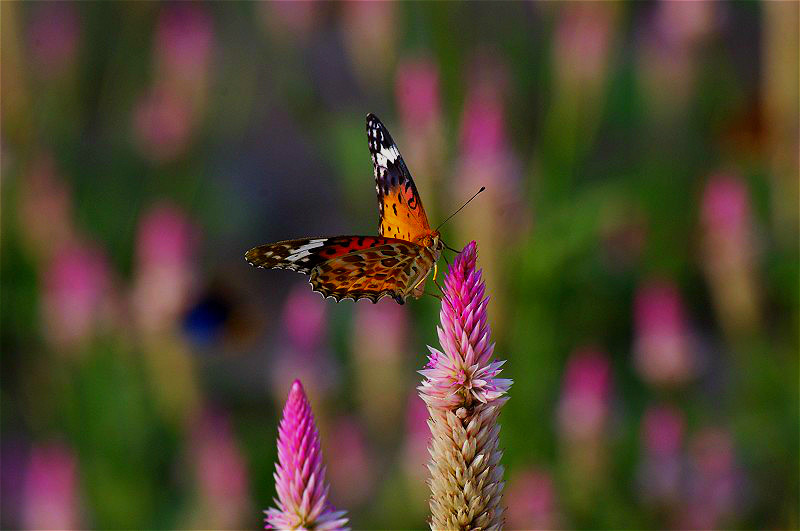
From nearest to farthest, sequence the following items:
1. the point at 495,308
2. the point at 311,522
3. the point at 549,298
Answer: the point at 311,522
the point at 495,308
the point at 549,298

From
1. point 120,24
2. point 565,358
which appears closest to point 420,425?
point 565,358

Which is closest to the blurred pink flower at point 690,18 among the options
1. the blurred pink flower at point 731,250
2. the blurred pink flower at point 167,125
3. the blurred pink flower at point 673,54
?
the blurred pink flower at point 673,54

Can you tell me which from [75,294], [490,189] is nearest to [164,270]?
[75,294]

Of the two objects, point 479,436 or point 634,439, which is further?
point 634,439

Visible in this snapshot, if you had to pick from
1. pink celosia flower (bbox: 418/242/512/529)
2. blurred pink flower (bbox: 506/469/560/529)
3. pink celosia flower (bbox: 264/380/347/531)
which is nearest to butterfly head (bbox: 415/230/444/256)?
pink celosia flower (bbox: 418/242/512/529)

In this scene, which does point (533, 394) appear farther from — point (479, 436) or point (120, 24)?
point (120, 24)

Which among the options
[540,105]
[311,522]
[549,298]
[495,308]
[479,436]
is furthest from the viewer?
[540,105]

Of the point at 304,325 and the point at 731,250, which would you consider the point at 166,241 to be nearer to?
the point at 304,325
